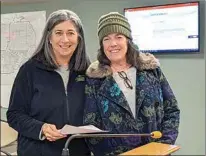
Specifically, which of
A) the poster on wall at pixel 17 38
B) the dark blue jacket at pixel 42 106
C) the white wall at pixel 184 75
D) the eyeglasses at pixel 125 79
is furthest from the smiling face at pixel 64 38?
the poster on wall at pixel 17 38

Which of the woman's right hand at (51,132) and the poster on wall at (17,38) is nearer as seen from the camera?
the woman's right hand at (51,132)

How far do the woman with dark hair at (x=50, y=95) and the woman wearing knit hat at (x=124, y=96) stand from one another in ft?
0.36

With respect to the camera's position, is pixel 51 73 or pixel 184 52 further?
pixel 184 52

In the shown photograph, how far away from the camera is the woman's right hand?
1.53 metres

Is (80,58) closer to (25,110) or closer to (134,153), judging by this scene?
(25,110)

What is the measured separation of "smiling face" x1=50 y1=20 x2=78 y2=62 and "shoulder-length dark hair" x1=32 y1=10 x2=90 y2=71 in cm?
2

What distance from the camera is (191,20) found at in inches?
104

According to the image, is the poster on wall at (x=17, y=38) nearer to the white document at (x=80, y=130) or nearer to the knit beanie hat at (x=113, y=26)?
the knit beanie hat at (x=113, y=26)

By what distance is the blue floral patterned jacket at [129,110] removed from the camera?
154 centimetres

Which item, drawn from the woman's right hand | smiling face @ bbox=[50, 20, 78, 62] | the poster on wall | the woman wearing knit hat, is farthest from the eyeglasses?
the poster on wall

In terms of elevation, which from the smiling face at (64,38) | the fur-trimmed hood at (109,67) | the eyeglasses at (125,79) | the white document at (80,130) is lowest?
the white document at (80,130)

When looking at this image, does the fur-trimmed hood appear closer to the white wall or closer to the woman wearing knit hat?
the woman wearing knit hat

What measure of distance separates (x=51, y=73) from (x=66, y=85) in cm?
10

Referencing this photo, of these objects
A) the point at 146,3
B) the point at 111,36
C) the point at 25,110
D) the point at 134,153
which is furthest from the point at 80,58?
the point at 146,3
